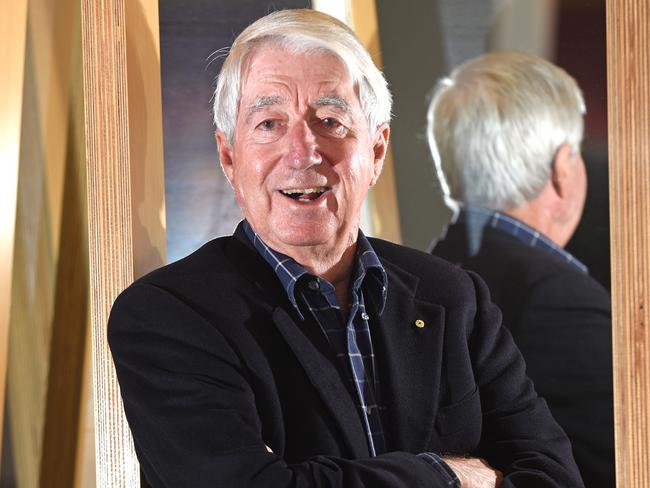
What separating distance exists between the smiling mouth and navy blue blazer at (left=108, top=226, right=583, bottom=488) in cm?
14

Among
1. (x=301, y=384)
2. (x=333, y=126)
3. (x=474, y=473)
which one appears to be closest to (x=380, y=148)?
(x=333, y=126)

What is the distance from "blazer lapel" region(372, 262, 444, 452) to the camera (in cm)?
200

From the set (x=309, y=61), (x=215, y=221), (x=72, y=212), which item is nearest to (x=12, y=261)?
(x=72, y=212)

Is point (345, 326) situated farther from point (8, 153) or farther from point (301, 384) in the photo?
point (8, 153)

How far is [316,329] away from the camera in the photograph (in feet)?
6.51

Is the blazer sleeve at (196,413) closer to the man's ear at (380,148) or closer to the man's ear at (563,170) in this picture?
the man's ear at (380,148)

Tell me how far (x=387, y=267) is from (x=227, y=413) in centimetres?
49

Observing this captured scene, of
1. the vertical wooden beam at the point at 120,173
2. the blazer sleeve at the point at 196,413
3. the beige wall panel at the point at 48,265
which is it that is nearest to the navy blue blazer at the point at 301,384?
the blazer sleeve at the point at 196,413

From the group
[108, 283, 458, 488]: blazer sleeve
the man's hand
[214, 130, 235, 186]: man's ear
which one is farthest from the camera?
[214, 130, 235, 186]: man's ear

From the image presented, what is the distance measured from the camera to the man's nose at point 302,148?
1950 millimetres

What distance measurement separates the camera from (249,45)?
6.63 feet

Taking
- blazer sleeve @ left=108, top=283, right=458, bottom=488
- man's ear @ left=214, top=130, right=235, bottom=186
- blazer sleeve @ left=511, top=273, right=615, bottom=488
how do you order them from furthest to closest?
blazer sleeve @ left=511, top=273, right=615, bottom=488
man's ear @ left=214, top=130, right=235, bottom=186
blazer sleeve @ left=108, top=283, right=458, bottom=488

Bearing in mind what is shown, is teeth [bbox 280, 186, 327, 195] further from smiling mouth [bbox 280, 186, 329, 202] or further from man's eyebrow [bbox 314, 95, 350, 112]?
man's eyebrow [bbox 314, 95, 350, 112]

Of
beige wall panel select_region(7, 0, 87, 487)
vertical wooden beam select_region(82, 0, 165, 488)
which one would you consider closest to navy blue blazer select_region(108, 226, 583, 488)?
vertical wooden beam select_region(82, 0, 165, 488)
